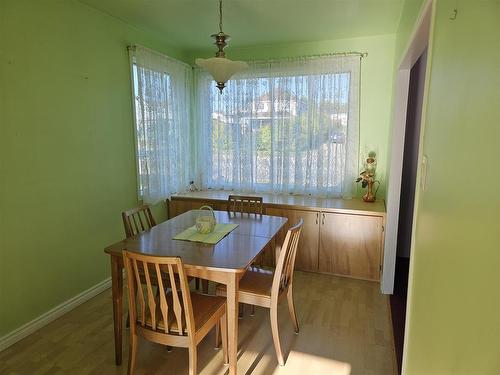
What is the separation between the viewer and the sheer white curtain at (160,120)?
321 cm

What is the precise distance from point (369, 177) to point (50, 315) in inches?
123

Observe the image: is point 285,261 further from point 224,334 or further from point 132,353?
point 132,353

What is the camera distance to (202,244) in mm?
2047

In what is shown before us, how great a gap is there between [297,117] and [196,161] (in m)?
1.41

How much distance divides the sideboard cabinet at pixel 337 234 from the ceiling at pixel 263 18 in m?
1.72

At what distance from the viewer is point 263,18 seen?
286 cm

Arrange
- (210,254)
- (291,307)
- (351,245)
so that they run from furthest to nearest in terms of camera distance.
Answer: (351,245), (291,307), (210,254)

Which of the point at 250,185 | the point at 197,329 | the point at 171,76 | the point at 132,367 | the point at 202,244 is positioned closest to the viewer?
the point at 197,329

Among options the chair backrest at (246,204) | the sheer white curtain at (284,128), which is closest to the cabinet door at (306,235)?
the chair backrest at (246,204)

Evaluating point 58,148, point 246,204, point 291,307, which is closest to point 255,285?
point 291,307

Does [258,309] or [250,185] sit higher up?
[250,185]

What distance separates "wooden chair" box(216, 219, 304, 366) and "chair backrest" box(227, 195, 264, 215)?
892 mm

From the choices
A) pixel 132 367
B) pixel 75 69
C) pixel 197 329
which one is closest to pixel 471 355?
pixel 197 329

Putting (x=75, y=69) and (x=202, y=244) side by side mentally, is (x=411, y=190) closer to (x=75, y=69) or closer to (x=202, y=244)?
(x=202, y=244)
